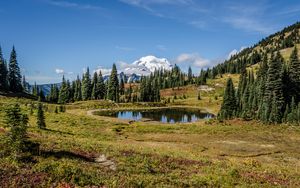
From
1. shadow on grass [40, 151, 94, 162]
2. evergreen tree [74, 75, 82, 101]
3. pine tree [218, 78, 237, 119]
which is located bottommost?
shadow on grass [40, 151, 94, 162]

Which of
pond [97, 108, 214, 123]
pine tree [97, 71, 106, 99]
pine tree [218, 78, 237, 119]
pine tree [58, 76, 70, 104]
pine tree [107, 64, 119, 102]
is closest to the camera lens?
pine tree [218, 78, 237, 119]

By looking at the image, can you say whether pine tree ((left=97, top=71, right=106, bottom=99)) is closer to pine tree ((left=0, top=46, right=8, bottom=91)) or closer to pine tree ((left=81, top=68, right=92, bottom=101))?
pine tree ((left=81, top=68, right=92, bottom=101))

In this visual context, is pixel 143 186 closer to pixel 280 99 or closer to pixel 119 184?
pixel 119 184

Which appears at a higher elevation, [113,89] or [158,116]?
[113,89]

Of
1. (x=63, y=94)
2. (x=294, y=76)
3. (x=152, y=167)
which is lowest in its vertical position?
(x=152, y=167)

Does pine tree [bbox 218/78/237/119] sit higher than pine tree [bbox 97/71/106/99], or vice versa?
pine tree [bbox 97/71/106/99]

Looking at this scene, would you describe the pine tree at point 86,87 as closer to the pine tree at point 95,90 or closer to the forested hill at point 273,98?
the pine tree at point 95,90

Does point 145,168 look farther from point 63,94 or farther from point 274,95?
point 63,94

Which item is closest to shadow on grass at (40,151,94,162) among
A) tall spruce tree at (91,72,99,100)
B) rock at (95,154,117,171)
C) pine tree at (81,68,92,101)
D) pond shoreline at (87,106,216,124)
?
rock at (95,154,117,171)

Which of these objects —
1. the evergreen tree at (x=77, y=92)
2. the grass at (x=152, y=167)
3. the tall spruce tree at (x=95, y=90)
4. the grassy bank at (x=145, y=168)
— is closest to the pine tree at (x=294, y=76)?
the grass at (x=152, y=167)

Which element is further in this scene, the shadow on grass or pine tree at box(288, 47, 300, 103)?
pine tree at box(288, 47, 300, 103)

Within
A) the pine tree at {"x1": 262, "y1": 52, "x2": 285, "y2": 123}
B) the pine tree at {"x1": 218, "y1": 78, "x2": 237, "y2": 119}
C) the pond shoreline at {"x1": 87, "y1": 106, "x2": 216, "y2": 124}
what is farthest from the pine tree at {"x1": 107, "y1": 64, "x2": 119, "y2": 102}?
the pine tree at {"x1": 262, "y1": 52, "x2": 285, "y2": 123}

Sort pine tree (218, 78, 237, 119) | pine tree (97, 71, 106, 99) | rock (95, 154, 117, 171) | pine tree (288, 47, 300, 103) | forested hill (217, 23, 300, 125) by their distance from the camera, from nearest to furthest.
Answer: rock (95, 154, 117, 171) → forested hill (217, 23, 300, 125) → pine tree (288, 47, 300, 103) → pine tree (218, 78, 237, 119) → pine tree (97, 71, 106, 99)

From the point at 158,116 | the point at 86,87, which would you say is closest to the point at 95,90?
the point at 86,87
